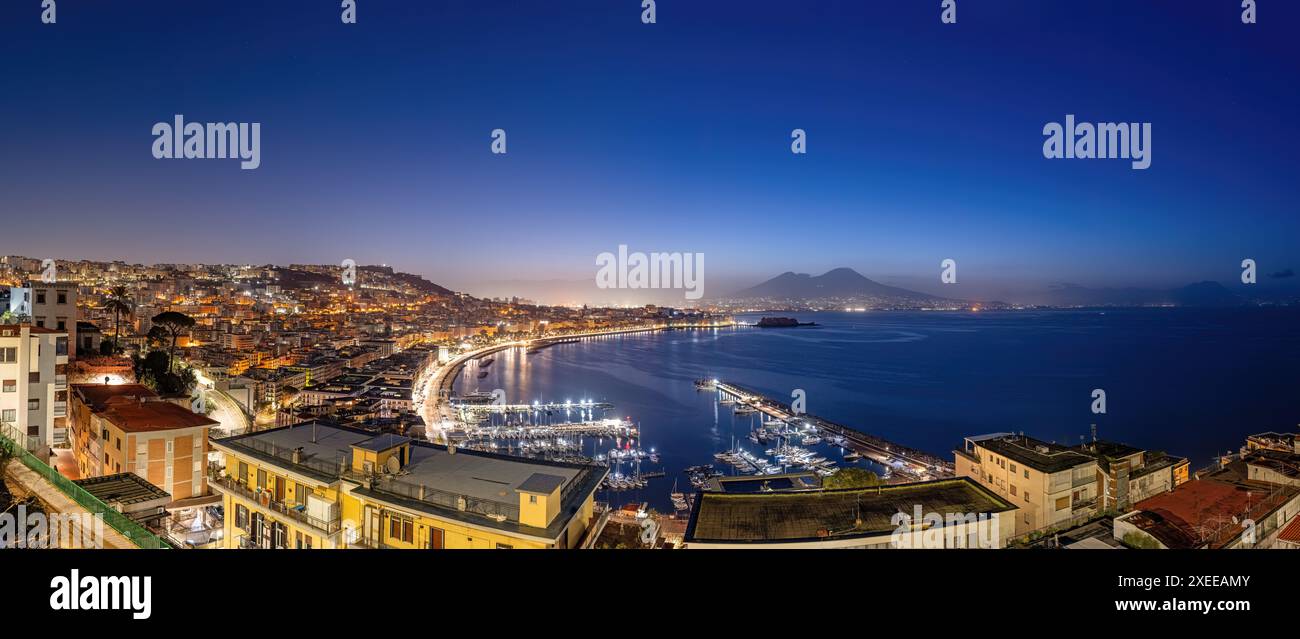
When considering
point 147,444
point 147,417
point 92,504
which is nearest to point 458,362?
point 147,417

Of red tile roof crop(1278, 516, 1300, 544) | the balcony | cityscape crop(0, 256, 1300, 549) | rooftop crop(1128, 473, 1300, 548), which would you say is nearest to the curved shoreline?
cityscape crop(0, 256, 1300, 549)

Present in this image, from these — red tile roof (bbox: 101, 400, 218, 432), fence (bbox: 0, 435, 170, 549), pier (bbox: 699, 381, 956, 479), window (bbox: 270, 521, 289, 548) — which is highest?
fence (bbox: 0, 435, 170, 549)

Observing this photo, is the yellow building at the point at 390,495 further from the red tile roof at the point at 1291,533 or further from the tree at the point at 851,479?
the red tile roof at the point at 1291,533

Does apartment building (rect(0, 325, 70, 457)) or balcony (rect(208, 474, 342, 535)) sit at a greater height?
apartment building (rect(0, 325, 70, 457))

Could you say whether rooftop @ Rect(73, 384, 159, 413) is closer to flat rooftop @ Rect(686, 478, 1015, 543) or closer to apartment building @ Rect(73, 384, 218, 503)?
apartment building @ Rect(73, 384, 218, 503)

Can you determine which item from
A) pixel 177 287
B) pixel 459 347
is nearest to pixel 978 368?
pixel 459 347

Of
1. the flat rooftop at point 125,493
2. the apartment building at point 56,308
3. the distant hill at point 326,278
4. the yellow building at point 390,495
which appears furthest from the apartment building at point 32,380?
the distant hill at point 326,278

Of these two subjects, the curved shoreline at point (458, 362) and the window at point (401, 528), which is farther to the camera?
the curved shoreline at point (458, 362)

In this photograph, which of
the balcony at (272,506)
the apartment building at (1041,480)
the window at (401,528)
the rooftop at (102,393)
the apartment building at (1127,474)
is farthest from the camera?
the rooftop at (102,393)
